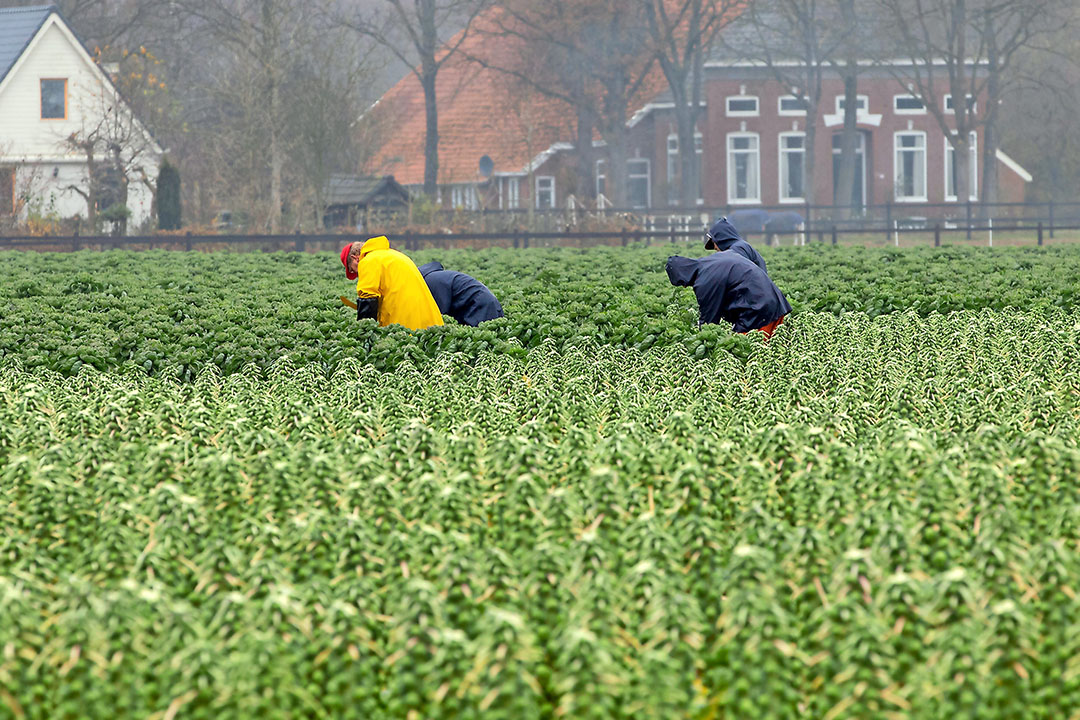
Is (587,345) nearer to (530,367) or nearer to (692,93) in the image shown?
(530,367)

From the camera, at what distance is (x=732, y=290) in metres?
10.8

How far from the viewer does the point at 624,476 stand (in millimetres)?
5203

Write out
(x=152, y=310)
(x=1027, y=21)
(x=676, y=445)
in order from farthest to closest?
(x=1027, y=21)
(x=152, y=310)
(x=676, y=445)

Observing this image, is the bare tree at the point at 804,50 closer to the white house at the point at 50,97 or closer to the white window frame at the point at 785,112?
the white window frame at the point at 785,112

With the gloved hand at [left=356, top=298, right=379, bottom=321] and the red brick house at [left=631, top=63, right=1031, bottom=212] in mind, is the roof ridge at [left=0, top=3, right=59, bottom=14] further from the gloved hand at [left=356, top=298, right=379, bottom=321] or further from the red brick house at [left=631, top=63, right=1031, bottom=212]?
the gloved hand at [left=356, top=298, right=379, bottom=321]

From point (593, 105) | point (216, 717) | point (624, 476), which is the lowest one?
point (216, 717)

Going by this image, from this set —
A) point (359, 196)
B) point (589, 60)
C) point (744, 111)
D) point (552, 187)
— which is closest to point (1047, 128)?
point (744, 111)

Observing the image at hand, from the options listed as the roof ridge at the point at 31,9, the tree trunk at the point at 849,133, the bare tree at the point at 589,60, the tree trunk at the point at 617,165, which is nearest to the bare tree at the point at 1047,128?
the tree trunk at the point at 849,133

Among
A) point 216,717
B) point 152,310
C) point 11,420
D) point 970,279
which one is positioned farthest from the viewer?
point 970,279

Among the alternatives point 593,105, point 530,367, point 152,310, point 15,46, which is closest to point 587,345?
point 530,367

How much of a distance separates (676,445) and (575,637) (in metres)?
2.13

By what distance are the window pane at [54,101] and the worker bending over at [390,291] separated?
36.3m

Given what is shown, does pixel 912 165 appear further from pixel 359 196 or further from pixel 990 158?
pixel 359 196

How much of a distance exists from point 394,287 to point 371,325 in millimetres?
644
